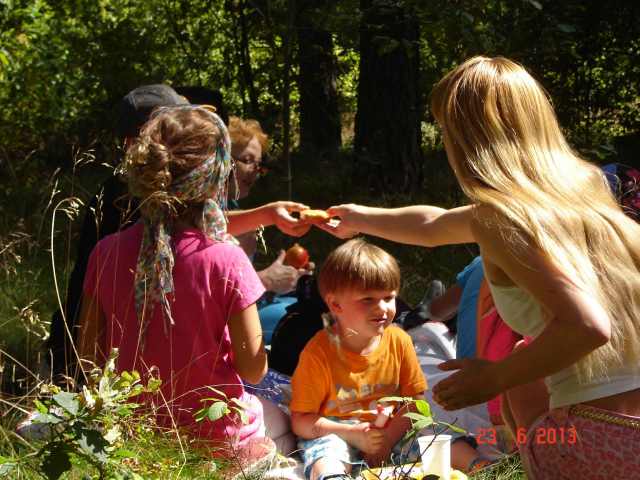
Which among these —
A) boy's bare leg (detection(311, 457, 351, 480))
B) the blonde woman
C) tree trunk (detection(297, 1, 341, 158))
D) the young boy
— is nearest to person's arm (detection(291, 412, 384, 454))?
the young boy

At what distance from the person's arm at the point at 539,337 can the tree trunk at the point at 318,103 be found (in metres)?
7.13

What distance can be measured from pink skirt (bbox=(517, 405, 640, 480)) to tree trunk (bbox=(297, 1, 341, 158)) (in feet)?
23.3

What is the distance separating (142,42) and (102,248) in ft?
23.0

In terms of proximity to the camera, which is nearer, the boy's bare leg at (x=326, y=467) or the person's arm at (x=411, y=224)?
the person's arm at (x=411, y=224)

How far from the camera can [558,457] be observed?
96.6 inches

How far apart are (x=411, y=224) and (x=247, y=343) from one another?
2.33 feet

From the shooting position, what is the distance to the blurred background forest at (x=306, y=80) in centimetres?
655

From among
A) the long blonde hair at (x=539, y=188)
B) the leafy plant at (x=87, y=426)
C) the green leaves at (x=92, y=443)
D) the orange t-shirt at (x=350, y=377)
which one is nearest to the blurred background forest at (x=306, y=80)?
the orange t-shirt at (x=350, y=377)

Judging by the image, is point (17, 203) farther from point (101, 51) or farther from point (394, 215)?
point (394, 215)

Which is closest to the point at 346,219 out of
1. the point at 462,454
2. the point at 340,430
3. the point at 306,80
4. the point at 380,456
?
the point at 340,430

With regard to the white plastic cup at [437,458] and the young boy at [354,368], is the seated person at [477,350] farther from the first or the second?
the white plastic cup at [437,458]

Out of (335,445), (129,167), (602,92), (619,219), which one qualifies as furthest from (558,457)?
(602,92)

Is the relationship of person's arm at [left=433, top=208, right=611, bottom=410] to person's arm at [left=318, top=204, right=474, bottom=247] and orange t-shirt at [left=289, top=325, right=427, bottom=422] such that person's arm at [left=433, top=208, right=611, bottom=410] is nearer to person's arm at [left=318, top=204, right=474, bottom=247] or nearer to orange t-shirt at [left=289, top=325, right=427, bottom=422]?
person's arm at [left=318, top=204, right=474, bottom=247]

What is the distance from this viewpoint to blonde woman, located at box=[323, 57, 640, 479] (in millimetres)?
2291
